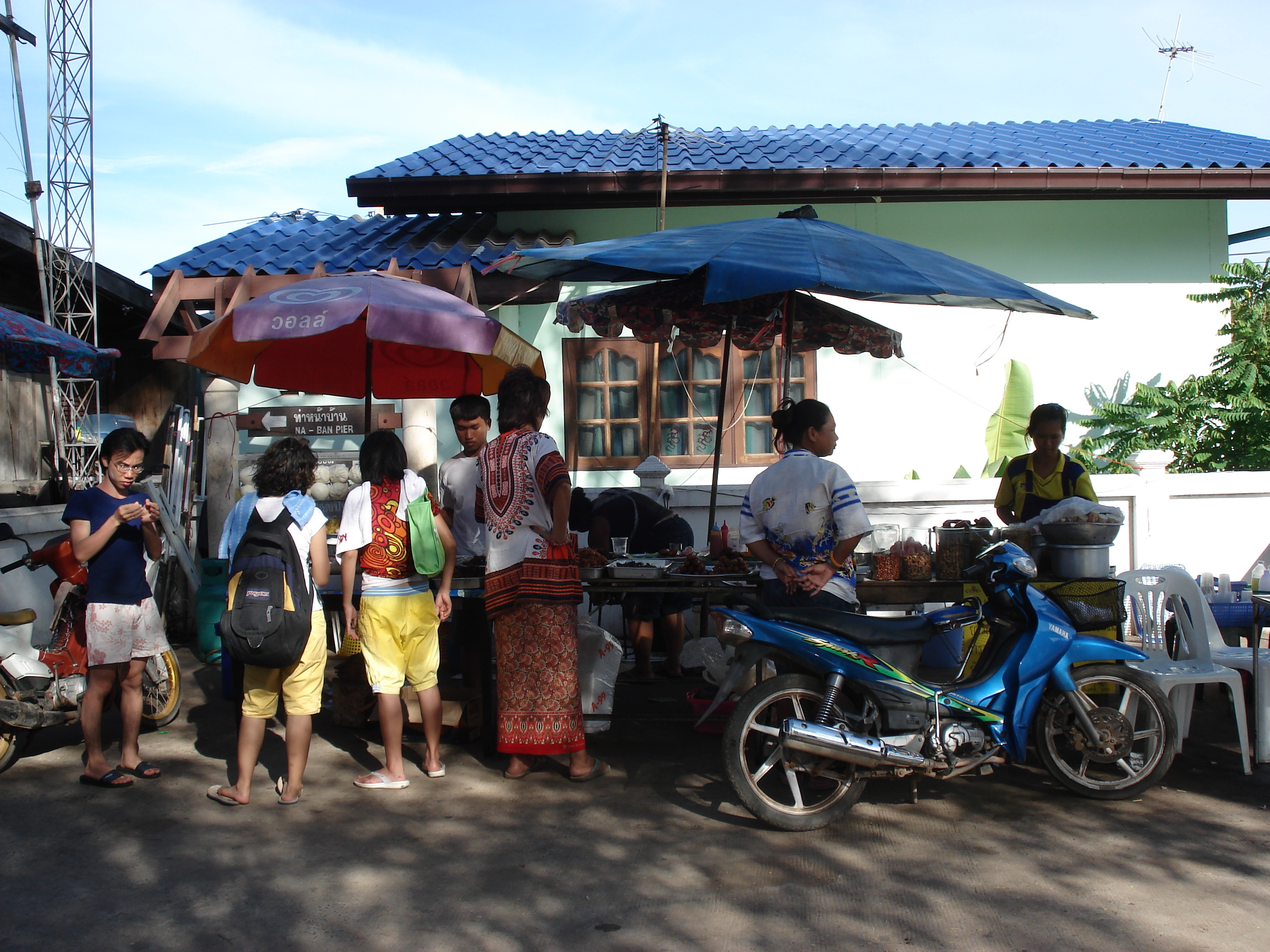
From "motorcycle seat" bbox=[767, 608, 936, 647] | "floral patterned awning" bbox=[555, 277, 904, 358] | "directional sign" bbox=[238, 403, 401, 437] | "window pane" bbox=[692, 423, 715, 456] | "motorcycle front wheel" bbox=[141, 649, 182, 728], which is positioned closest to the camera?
"motorcycle seat" bbox=[767, 608, 936, 647]

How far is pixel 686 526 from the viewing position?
6746mm

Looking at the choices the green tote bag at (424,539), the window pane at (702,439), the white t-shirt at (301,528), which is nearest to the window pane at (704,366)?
the window pane at (702,439)

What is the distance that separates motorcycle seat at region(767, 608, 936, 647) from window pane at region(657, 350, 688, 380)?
5307 mm

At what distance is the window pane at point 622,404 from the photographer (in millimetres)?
9398

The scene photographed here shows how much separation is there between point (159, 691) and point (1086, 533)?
5.32 metres

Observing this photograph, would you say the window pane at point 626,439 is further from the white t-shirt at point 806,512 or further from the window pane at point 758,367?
the white t-shirt at point 806,512

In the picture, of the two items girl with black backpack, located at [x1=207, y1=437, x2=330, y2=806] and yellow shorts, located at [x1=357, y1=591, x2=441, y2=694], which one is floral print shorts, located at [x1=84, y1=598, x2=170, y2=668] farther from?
yellow shorts, located at [x1=357, y1=591, x2=441, y2=694]

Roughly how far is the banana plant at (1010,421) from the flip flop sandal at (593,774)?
5.71 m

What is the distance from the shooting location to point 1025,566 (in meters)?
4.36

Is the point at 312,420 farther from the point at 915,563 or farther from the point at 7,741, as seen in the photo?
the point at 915,563

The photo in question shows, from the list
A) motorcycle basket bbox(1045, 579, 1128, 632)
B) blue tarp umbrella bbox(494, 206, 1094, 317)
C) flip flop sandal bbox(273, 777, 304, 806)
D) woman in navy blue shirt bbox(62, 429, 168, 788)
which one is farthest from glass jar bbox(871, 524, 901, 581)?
woman in navy blue shirt bbox(62, 429, 168, 788)

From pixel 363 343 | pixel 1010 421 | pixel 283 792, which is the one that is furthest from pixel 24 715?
pixel 1010 421

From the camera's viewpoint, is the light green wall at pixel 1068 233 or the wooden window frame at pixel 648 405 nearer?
the wooden window frame at pixel 648 405

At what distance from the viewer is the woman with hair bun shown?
4.45 m
